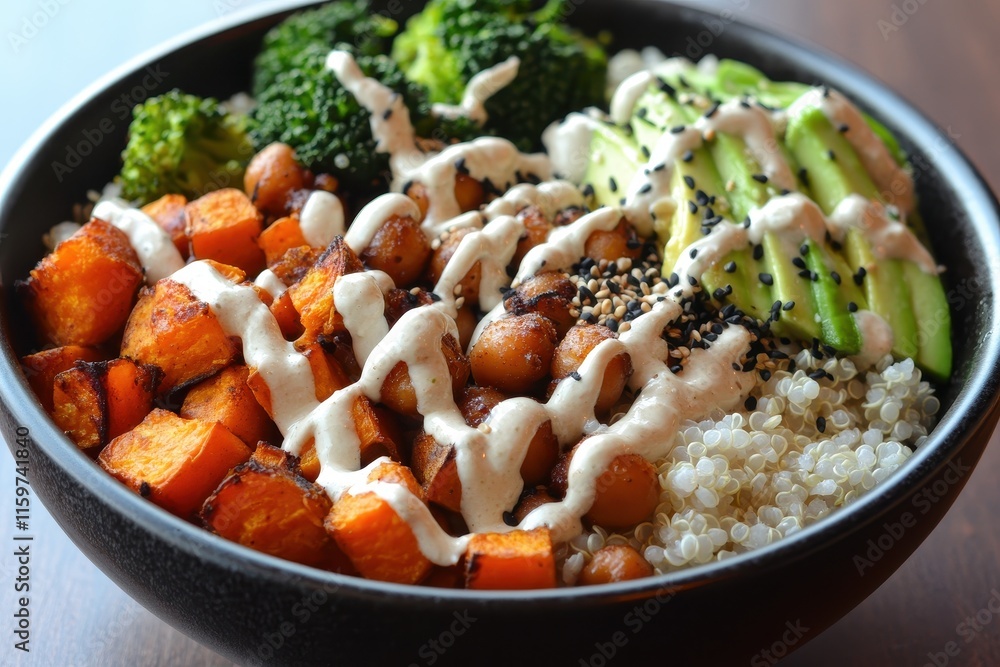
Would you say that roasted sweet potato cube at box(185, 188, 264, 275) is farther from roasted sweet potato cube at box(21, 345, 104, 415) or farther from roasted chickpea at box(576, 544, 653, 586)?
roasted chickpea at box(576, 544, 653, 586)

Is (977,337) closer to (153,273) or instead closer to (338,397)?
(338,397)

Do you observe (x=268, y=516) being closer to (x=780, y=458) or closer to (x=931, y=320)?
(x=780, y=458)

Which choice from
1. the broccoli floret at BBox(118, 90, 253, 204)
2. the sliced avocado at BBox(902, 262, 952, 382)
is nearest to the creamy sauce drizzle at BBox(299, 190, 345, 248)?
the broccoli floret at BBox(118, 90, 253, 204)

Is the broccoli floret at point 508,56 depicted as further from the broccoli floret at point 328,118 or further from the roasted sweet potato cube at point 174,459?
the roasted sweet potato cube at point 174,459

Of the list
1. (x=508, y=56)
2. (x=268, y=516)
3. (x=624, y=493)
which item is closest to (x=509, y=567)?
(x=624, y=493)

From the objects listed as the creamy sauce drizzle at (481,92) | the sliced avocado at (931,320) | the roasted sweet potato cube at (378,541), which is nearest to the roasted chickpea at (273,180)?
the creamy sauce drizzle at (481,92)

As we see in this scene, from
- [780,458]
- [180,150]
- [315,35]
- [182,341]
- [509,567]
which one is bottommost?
[780,458]

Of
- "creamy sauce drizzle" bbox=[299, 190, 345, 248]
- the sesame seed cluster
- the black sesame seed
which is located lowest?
the sesame seed cluster

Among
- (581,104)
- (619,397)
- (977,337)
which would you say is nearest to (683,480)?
(619,397)
